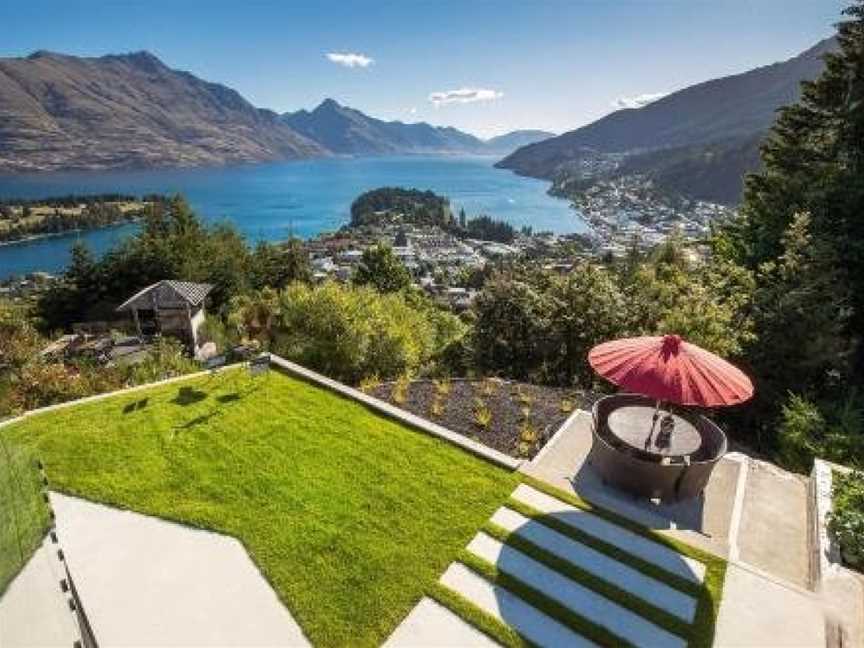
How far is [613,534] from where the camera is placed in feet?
22.8

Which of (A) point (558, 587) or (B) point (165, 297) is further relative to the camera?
(B) point (165, 297)

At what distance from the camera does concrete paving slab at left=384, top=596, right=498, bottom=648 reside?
5473 mm

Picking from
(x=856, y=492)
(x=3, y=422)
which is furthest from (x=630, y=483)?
(x=3, y=422)

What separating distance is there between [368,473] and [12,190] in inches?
9448

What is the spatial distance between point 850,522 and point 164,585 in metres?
8.25

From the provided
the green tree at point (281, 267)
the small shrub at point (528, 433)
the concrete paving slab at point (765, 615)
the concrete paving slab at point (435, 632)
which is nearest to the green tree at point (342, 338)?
the small shrub at point (528, 433)

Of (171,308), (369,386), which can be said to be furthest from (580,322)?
(171,308)

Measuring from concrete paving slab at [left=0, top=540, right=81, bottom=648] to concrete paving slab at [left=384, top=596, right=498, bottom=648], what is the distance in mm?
2845

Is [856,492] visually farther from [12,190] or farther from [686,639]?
[12,190]

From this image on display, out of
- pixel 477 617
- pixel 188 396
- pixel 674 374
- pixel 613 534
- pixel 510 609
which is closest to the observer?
pixel 477 617

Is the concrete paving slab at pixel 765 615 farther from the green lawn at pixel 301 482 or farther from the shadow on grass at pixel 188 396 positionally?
the shadow on grass at pixel 188 396

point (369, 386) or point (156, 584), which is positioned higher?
point (156, 584)

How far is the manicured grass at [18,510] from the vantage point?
4.21 meters

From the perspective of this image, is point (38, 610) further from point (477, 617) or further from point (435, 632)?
point (477, 617)
